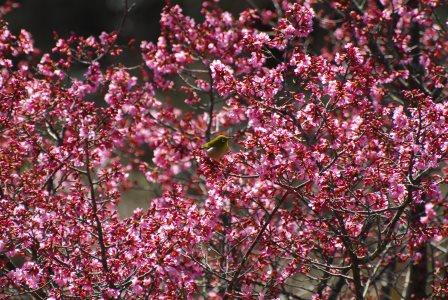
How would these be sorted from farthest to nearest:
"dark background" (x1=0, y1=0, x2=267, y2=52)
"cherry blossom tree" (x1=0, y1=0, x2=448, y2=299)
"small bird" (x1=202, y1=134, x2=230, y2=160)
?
"dark background" (x1=0, y1=0, x2=267, y2=52)
"small bird" (x1=202, y1=134, x2=230, y2=160)
"cherry blossom tree" (x1=0, y1=0, x2=448, y2=299)

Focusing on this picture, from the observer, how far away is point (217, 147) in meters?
6.80

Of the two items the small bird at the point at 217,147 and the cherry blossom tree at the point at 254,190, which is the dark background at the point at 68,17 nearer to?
the cherry blossom tree at the point at 254,190

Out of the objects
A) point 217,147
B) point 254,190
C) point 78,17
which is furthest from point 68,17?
point 254,190

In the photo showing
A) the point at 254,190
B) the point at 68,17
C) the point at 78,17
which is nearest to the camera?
the point at 254,190

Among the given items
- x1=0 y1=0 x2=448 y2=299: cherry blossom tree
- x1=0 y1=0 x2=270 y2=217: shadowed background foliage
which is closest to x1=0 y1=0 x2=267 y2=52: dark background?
x1=0 y1=0 x2=270 y2=217: shadowed background foliage

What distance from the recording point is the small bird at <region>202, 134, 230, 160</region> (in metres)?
6.76

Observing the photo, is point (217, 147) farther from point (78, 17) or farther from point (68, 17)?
point (68, 17)

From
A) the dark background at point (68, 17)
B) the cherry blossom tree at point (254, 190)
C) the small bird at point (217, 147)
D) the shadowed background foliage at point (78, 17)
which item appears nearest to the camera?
the cherry blossom tree at point (254, 190)

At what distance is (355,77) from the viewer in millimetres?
6762

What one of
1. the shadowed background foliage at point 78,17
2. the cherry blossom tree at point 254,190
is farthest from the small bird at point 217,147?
the shadowed background foliage at point 78,17

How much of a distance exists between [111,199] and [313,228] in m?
2.16

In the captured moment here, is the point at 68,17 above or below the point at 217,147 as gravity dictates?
above

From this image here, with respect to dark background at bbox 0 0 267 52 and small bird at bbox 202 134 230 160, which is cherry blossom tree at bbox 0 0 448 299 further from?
dark background at bbox 0 0 267 52

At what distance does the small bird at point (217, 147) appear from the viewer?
6759mm
